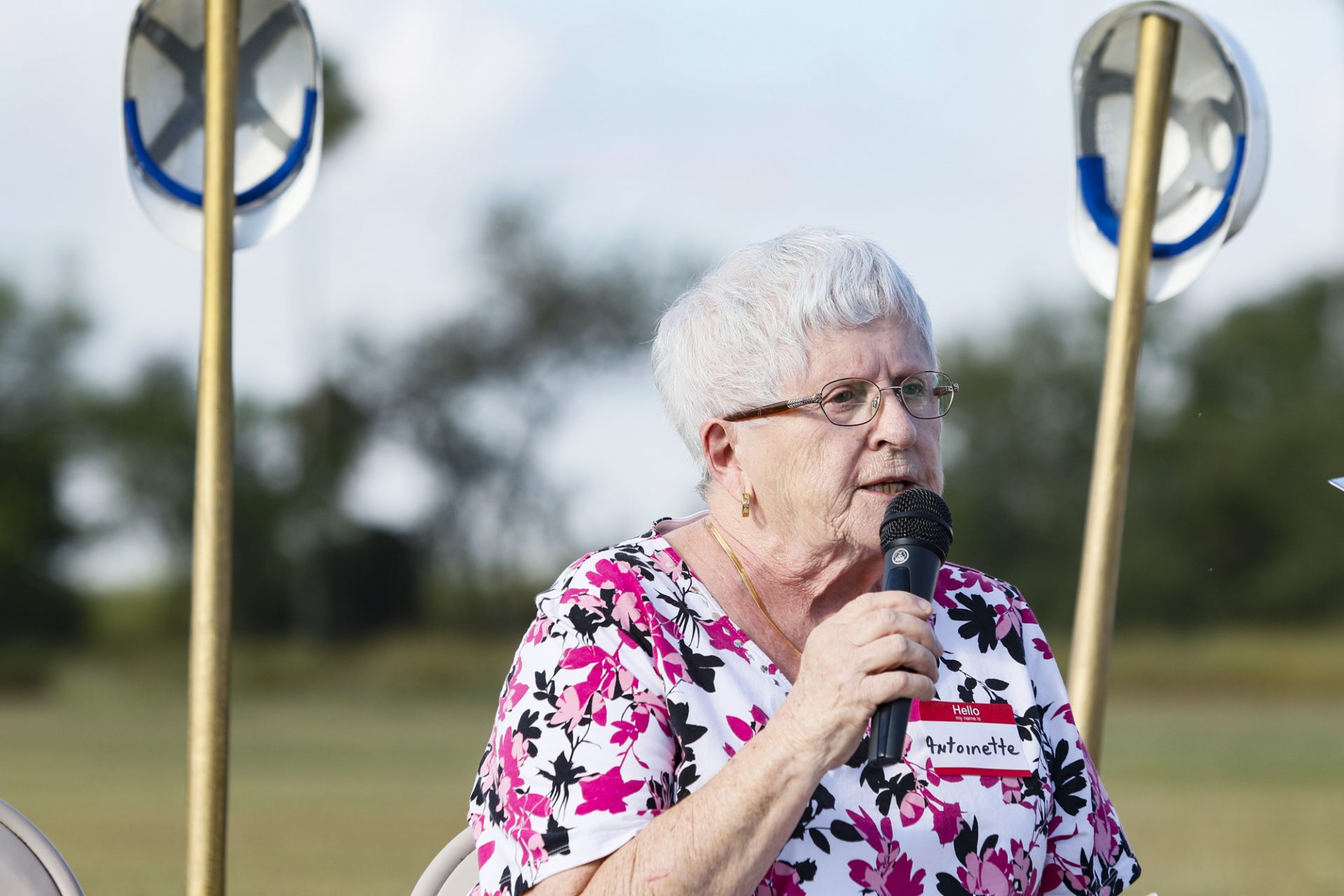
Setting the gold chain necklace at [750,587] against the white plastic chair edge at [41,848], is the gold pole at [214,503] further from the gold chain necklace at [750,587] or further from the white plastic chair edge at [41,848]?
the gold chain necklace at [750,587]

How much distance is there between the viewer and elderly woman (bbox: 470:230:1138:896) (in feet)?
5.74

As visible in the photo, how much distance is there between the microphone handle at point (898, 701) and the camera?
5.62ft

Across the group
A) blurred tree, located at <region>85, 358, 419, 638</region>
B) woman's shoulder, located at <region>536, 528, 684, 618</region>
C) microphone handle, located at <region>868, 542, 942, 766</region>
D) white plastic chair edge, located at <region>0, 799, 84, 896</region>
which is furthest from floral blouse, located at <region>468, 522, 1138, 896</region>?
blurred tree, located at <region>85, 358, 419, 638</region>

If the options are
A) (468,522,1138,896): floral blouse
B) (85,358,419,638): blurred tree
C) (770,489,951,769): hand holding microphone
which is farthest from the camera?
(85,358,419,638): blurred tree

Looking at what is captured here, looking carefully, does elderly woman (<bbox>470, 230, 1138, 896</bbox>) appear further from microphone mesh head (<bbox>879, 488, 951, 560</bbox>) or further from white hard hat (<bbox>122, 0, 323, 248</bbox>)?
white hard hat (<bbox>122, 0, 323, 248</bbox>)

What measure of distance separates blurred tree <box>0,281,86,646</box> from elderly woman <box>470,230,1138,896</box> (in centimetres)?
2709

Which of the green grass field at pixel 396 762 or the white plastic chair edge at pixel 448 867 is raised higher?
the green grass field at pixel 396 762

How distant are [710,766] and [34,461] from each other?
28.5 m

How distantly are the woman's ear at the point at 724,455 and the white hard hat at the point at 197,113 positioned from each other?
0.82 m

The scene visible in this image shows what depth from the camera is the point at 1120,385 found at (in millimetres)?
2721

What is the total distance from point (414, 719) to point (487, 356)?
12822mm

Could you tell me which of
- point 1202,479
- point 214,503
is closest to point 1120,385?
point 214,503

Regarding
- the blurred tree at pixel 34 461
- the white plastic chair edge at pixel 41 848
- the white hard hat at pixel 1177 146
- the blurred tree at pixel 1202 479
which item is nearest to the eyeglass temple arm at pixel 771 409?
the white hard hat at pixel 1177 146

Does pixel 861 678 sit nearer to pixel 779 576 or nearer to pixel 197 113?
pixel 779 576
